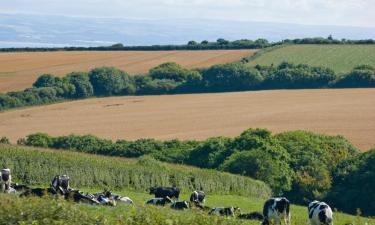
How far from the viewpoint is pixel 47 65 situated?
11950cm

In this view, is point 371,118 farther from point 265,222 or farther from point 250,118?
point 265,222

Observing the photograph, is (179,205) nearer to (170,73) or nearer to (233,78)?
(233,78)

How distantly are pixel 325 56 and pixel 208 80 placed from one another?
23.7 meters

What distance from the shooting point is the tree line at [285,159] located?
4744 centimetres

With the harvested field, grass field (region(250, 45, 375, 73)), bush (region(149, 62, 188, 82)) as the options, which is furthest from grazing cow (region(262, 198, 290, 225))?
grass field (region(250, 45, 375, 73))

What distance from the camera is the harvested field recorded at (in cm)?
7538

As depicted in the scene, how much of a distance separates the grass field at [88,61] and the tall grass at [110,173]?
211ft

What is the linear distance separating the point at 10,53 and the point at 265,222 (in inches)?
4580

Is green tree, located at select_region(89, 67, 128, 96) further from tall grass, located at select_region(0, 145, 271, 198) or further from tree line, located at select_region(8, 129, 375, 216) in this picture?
tall grass, located at select_region(0, 145, 271, 198)

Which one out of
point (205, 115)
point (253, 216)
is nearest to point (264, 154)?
point (253, 216)

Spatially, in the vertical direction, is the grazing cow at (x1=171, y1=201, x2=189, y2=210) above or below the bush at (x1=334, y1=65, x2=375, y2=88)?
above

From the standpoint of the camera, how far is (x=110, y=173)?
1534 inches

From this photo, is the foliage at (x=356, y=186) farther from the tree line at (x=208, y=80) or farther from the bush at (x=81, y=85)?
the bush at (x=81, y=85)

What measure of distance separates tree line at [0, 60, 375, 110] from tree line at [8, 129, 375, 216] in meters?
41.8
